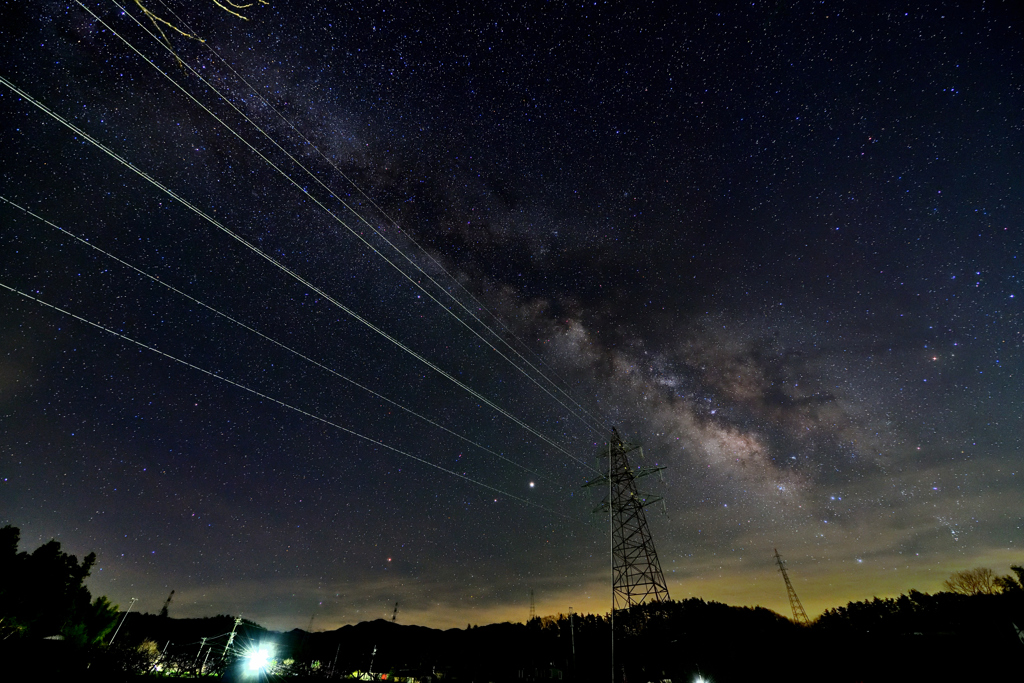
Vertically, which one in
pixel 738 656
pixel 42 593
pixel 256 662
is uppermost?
pixel 42 593

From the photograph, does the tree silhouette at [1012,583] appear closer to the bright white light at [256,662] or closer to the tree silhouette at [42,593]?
the bright white light at [256,662]

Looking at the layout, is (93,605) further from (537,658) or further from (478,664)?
(537,658)

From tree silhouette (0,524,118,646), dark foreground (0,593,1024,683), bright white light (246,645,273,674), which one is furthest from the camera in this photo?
tree silhouette (0,524,118,646)

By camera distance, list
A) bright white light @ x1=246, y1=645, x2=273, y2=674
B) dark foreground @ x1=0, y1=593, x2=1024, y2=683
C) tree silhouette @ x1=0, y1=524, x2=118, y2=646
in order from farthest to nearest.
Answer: tree silhouette @ x1=0, y1=524, x2=118, y2=646
bright white light @ x1=246, y1=645, x2=273, y2=674
dark foreground @ x1=0, y1=593, x2=1024, y2=683

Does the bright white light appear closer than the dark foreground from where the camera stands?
No

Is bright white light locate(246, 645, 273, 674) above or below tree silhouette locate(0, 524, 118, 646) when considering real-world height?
below

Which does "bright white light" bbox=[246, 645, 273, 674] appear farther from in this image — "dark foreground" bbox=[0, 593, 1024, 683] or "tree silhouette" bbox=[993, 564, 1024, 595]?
"tree silhouette" bbox=[993, 564, 1024, 595]

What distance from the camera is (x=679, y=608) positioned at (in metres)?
48.2

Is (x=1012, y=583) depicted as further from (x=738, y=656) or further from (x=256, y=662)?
(x=256, y=662)

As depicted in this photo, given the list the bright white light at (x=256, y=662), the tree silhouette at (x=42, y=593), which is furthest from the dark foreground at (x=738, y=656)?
the tree silhouette at (x=42, y=593)

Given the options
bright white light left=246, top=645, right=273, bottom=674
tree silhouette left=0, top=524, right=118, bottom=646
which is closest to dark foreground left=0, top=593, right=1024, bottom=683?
bright white light left=246, top=645, right=273, bottom=674

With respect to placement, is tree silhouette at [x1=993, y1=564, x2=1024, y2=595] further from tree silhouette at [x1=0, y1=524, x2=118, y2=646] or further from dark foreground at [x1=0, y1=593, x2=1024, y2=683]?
tree silhouette at [x1=0, y1=524, x2=118, y2=646]

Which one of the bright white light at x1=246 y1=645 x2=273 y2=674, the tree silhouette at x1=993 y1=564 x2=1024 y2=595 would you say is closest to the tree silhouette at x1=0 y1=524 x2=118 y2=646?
the bright white light at x1=246 y1=645 x2=273 y2=674

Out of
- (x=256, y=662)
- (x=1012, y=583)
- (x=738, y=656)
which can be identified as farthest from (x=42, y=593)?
(x=1012, y=583)
